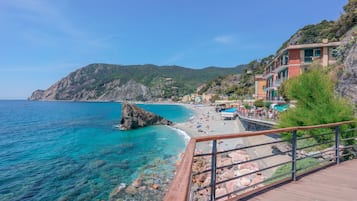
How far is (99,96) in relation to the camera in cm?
16375

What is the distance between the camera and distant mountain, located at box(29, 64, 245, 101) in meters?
158

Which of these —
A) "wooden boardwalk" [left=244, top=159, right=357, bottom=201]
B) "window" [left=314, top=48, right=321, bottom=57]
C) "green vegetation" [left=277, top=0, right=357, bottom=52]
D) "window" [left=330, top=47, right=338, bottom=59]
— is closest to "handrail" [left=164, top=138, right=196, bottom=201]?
"wooden boardwalk" [left=244, top=159, right=357, bottom=201]

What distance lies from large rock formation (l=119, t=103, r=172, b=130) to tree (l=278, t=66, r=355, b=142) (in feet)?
89.0

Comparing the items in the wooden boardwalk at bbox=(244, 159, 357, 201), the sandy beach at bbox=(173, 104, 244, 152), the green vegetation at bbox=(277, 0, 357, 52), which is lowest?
the sandy beach at bbox=(173, 104, 244, 152)

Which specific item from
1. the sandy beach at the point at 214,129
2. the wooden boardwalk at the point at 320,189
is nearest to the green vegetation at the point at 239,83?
the sandy beach at the point at 214,129

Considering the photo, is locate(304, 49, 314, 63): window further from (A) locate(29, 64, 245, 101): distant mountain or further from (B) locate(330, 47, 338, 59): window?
(A) locate(29, 64, 245, 101): distant mountain

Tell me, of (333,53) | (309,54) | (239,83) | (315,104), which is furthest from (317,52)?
(239,83)

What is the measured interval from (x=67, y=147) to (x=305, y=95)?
21822 mm

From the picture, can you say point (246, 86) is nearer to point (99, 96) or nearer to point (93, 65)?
point (99, 96)

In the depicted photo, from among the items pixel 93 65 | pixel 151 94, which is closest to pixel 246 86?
pixel 151 94

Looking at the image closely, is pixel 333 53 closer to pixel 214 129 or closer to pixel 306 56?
pixel 306 56

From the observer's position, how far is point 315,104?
33.1ft

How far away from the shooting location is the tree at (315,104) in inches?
353

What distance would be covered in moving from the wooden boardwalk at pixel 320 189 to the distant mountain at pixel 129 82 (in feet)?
482
